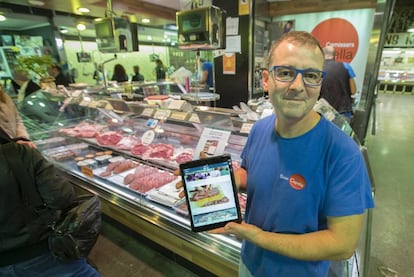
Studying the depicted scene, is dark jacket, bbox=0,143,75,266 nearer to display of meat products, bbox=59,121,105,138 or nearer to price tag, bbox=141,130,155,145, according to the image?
price tag, bbox=141,130,155,145

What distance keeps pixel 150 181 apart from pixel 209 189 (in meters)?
1.23

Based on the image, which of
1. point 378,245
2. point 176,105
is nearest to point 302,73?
point 176,105

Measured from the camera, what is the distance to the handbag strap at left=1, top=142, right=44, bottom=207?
126 centimetres

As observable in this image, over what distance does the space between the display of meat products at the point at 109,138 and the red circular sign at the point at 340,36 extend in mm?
4933

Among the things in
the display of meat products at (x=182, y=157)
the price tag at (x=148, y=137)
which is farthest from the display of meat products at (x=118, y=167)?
the display of meat products at (x=182, y=157)

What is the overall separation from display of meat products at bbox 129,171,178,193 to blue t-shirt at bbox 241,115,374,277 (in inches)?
49.6

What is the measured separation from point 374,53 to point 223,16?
3.19 m

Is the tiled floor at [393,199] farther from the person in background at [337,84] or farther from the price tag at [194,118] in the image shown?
the price tag at [194,118]

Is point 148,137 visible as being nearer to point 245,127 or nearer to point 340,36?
point 245,127

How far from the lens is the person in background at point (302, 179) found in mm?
729

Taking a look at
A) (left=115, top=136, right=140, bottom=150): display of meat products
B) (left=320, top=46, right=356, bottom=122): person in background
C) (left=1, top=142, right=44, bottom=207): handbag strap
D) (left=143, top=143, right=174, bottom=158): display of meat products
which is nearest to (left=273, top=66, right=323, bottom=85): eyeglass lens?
(left=1, top=142, right=44, bottom=207): handbag strap

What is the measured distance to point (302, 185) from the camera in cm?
81

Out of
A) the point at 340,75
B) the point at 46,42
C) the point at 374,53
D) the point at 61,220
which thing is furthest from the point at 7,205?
the point at 46,42

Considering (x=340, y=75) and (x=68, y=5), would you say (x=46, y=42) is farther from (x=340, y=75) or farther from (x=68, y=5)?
(x=340, y=75)
